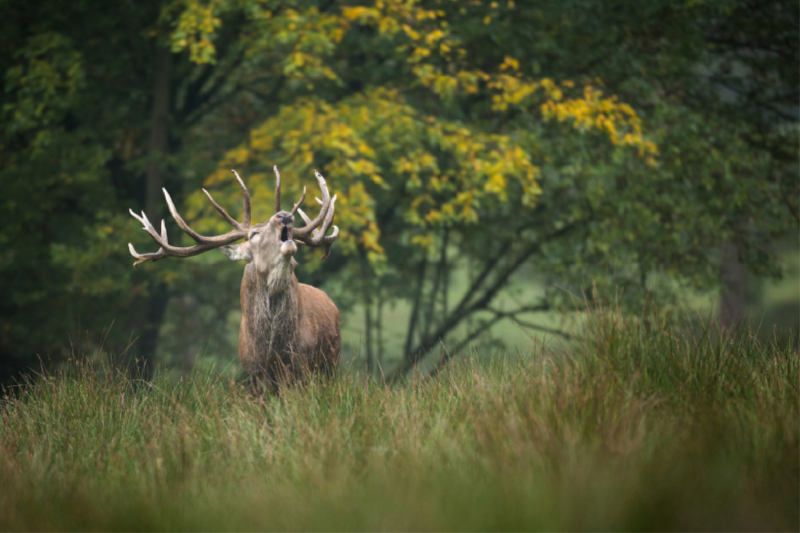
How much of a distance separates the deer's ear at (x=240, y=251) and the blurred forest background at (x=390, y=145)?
3.88m

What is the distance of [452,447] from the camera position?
402 cm

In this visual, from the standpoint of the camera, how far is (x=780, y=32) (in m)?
11.9

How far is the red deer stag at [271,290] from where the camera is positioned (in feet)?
18.0

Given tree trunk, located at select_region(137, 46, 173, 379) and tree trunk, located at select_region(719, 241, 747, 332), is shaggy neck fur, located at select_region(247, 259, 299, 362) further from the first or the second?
tree trunk, located at select_region(719, 241, 747, 332)

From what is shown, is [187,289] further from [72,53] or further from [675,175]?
[675,175]

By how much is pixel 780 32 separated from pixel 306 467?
11119 mm

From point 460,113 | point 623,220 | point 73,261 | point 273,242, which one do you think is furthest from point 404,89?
point 273,242

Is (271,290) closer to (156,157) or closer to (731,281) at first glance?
(156,157)

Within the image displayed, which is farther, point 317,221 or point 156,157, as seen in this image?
point 156,157

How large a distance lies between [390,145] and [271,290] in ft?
16.9

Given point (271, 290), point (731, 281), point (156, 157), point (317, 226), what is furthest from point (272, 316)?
point (731, 281)

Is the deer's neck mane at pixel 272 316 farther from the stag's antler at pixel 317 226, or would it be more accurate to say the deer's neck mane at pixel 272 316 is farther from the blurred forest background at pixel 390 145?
the blurred forest background at pixel 390 145

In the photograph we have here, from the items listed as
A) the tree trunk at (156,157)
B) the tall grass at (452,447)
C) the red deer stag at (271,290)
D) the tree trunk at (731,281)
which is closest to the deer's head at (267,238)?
the red deer stag at (271,290)

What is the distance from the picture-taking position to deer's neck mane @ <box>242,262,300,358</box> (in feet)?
18.7
